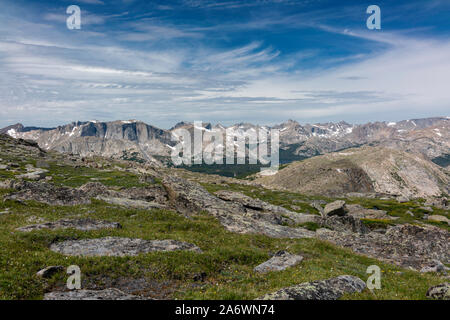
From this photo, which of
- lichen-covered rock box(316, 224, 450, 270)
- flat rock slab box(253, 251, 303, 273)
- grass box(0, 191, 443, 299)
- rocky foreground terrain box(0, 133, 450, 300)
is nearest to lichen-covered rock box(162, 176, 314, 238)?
rocky foreground terrain box(0, 133, 450, 300)

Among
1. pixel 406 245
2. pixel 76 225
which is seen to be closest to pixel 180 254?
pixel 76 225

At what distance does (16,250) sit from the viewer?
54.6 ft

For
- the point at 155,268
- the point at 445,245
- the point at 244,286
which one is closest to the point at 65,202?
the point at 155,268

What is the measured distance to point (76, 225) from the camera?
23391mm

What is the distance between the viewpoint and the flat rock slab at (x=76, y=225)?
21.9m

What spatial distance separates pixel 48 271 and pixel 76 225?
380 inches

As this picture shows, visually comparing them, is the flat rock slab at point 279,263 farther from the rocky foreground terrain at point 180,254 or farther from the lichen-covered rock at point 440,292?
the lichen-covered rock at point 440,292

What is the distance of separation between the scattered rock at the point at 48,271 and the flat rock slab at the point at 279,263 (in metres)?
12.4

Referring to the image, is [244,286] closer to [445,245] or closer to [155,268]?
[155,268]

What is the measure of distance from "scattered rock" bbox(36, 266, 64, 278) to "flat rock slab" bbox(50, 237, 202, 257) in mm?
2896

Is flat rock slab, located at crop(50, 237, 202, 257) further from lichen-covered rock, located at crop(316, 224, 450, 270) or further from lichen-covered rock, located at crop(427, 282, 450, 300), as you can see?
lichen-covered rock, located at crop(316, 224, 450, 270)

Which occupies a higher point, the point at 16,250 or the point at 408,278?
the point at 16,250
